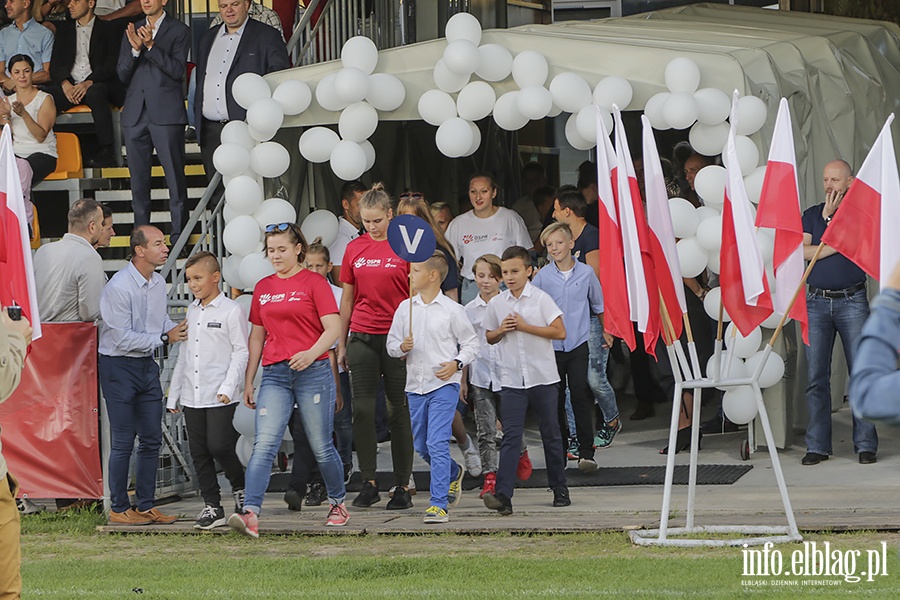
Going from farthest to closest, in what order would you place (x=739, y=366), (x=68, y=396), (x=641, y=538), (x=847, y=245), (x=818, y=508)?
(x=739, y=366)
(x=68, y=396)
(x=818, y=508)
(x=641, y=538)
(x=847, y=245)

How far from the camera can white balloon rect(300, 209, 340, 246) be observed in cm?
1095

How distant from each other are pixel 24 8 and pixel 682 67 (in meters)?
6.97

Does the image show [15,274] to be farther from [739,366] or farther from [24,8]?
→ [24,8]

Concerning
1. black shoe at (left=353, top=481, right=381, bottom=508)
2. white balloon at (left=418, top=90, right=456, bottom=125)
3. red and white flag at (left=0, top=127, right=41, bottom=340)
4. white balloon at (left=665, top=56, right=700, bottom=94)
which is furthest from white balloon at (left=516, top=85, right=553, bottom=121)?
red and white flag at (left=0, top=127, right=41, bottom=340)

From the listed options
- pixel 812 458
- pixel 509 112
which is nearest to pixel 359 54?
pixel 509 112

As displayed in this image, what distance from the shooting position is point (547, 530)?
7805mm

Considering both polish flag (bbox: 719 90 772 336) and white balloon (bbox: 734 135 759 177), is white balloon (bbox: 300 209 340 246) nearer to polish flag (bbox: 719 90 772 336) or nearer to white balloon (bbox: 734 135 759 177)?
white balloon (bbox: 734 135 759 177)

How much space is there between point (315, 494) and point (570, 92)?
328 cm

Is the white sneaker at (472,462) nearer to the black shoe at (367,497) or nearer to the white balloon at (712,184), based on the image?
the black shoe at (367,497)

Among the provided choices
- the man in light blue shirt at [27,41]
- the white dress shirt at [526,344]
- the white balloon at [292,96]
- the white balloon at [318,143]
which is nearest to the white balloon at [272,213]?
the white balloon at [318,143]

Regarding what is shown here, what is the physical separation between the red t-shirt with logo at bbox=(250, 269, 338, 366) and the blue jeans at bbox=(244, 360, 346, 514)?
9 cm

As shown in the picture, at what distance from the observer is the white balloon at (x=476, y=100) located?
33.6ft

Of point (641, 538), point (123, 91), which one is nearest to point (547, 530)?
point (641, 538)

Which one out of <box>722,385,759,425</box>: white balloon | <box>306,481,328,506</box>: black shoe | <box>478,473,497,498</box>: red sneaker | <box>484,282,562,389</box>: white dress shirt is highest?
<box>484,282,562,389</box>: white dress shirt
